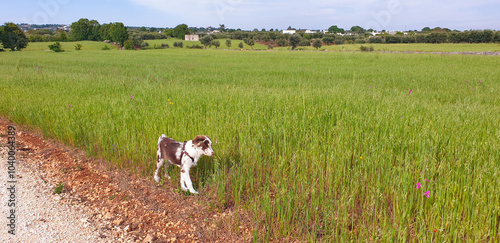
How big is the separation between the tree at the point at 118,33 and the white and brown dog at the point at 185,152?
9309 cm

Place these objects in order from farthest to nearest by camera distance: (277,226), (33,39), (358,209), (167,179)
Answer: (33,39)
(167,179)
(358,209)
(277,226)

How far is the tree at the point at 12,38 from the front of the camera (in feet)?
173

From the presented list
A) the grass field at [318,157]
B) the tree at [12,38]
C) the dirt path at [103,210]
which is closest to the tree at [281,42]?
the tree at [12,38]

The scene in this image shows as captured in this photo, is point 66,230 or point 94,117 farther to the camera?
point 94,117

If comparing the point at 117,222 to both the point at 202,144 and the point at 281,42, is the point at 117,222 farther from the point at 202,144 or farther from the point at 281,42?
the point at 281,42

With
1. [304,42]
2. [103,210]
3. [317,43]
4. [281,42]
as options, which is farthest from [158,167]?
[281,42]

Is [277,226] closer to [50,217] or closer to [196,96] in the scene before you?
[50,217]

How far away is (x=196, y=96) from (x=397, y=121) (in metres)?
4.21

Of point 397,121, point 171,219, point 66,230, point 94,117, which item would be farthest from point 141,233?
point 397,121

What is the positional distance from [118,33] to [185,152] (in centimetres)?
9418

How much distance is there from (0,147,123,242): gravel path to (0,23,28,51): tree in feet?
211

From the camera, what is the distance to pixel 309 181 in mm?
3455

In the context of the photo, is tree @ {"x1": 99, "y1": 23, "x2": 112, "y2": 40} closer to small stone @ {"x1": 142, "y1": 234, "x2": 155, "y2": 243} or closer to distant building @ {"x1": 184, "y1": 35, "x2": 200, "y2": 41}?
distant building @ {"x1": 184, "y1": 35, "x2": 200, "y2": 41}

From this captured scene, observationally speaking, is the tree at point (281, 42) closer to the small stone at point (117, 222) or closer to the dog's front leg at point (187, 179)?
the dog's front leg at point (187, 179)
